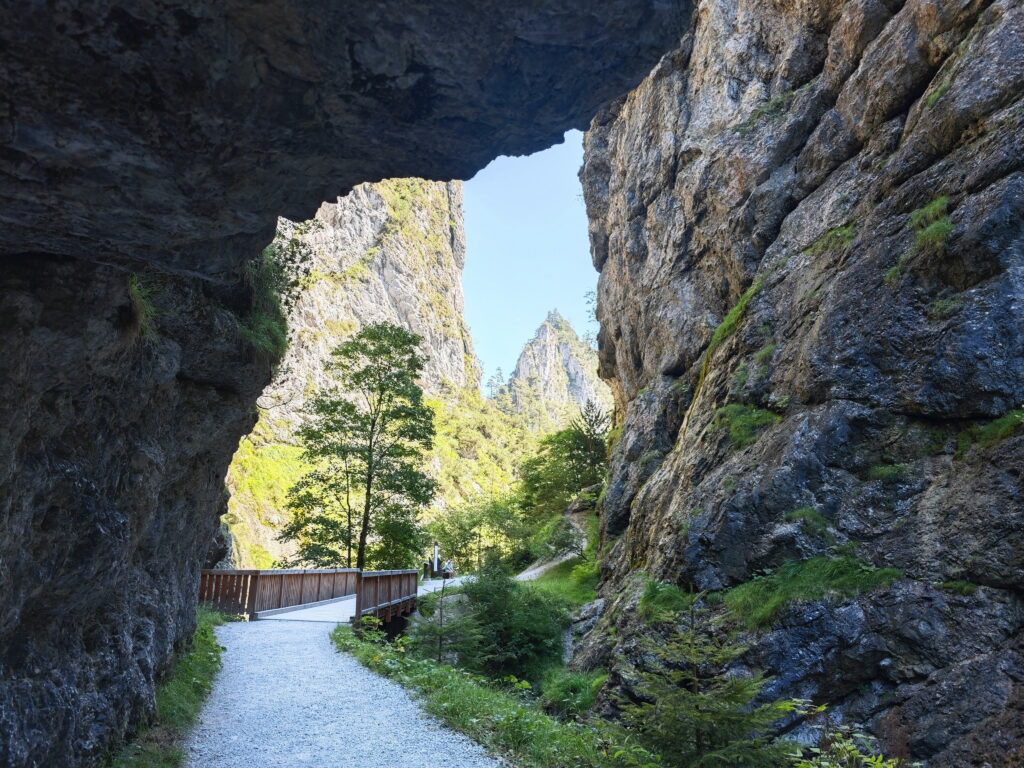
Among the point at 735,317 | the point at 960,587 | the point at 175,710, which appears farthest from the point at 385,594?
the point at 960,587

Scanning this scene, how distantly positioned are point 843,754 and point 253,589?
13.7 meters

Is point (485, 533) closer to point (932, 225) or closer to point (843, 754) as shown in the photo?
point (932, 225)

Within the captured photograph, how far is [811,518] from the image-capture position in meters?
9.22

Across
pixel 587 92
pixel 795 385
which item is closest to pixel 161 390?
pixel 587 92

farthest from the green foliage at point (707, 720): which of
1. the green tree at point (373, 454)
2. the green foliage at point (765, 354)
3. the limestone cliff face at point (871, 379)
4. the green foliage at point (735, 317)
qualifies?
the green tree at point (373, 454)

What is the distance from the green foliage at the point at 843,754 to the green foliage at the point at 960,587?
2.04 meters

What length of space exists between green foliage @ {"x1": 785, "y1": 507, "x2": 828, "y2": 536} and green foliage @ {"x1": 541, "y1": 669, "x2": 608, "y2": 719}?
4.28 meters

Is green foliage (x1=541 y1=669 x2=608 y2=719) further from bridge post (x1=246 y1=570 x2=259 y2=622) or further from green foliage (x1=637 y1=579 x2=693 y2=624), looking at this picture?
bridge post (x1=246 y1=570 x2=259 y2=622)

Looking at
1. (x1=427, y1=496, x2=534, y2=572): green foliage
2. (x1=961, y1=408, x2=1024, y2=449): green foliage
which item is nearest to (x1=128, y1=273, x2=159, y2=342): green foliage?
(x1=961, y1=408, x2=1024, y2=449): green foliage

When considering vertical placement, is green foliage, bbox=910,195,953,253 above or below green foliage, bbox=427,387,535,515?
below

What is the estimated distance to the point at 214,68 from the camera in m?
2.53

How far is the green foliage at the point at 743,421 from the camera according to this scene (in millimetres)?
11422

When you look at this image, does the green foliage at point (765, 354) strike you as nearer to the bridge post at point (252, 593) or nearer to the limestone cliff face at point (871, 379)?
the limestone cliff face at point (871, 379)

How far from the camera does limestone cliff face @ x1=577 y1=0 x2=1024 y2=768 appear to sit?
719 centimetres
